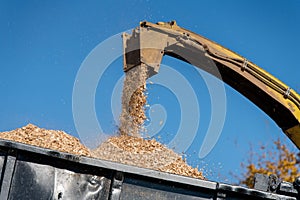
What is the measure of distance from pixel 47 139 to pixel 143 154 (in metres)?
1.04

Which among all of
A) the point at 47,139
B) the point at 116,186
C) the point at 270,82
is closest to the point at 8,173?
the point at 116,186

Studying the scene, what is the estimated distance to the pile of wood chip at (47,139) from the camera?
5508 mm

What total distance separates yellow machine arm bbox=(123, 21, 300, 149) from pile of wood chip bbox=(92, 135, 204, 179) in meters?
0.80

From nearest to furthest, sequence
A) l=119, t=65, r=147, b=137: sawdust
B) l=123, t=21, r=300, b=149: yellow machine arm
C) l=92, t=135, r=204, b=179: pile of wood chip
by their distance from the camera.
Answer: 1. l=92, t=135, r=204, b=179: pile of wood chip
2. l=123, t=21, r=300, b=149: yellow machine arm
3. l=119, t=65, r=147, b=137: sawdust

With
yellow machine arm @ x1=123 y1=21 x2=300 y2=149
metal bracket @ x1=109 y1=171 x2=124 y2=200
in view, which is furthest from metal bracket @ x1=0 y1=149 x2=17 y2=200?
yellow machine arm @ x1=123 y1=21 x2=300 y2=149

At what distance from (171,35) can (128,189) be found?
115 inches

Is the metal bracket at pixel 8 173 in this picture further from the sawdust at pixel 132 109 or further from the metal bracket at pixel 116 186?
the sawdust at pixel 132 109

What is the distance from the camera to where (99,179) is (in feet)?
11.5

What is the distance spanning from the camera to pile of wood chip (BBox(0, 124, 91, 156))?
5508mm

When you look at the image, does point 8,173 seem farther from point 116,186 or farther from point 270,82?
point 270,82

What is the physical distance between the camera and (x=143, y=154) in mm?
6160

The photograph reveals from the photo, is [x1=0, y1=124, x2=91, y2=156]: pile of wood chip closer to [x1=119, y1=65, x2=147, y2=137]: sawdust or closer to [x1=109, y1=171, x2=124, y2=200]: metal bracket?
[x1=119, y1=65, x2=147, y2=137]: sawdust

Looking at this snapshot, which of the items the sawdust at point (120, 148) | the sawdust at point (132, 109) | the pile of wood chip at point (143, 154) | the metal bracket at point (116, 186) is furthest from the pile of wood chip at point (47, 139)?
the metal bracket at point (116, 186)

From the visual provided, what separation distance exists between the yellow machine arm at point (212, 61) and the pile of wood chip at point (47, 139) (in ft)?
3.34
